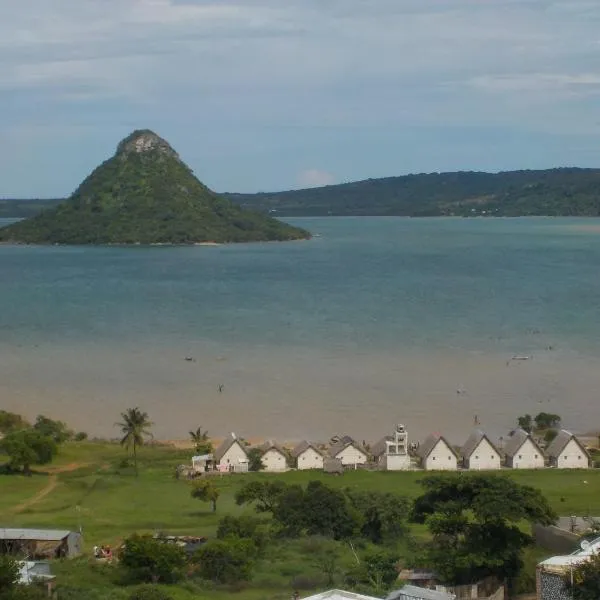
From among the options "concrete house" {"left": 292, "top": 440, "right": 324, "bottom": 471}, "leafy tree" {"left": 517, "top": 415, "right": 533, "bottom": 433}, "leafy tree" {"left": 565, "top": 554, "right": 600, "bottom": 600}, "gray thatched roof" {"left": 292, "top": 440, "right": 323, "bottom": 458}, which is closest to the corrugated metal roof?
"leafy tree" {"left": 565, "top": 554, "right": 600, "bottom": 600}

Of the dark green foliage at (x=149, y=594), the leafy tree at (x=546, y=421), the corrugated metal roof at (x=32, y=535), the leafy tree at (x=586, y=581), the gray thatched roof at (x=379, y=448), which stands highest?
the leafy tree at (x=586, y=581)

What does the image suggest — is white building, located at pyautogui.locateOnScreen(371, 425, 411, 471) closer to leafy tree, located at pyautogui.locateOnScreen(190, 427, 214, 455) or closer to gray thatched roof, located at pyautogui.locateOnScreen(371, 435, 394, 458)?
gray thatched roof, located at pyautogui.locateOnScreen(371, 435, 394, 458)

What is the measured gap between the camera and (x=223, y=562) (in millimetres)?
21188

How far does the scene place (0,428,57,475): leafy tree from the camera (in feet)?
113

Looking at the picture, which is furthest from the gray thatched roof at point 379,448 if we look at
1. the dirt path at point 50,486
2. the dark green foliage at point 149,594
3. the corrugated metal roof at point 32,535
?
the dark green foliage at point 149,594

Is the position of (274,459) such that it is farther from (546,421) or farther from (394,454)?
(546,421)

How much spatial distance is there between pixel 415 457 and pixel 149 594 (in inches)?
749

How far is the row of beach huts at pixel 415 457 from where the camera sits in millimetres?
35656

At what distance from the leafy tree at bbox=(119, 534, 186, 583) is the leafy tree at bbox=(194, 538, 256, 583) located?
0.41 m

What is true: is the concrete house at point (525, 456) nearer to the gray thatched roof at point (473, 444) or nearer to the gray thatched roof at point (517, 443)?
the gray thatched roof at point (517, 443)

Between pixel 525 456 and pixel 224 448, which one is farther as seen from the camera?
pixel 224 448

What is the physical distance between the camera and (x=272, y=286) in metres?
102

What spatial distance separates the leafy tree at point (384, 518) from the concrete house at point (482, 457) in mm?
10909

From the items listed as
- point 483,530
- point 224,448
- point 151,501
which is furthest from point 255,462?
point 483,530
